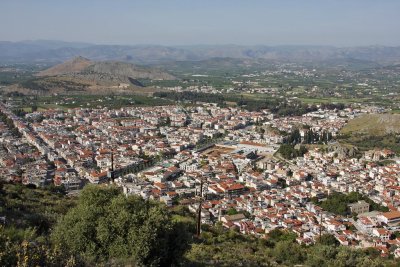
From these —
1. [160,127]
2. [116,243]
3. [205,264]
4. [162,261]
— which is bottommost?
[160,127]

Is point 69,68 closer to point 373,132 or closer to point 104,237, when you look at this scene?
point 373,132

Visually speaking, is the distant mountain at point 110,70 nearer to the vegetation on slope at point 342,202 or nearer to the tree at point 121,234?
the vegetation on slope at point 342,202

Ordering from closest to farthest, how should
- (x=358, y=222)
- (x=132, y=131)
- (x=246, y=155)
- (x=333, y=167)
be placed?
(x=358, y=222) < (x=333, y=167) < (x=246, y=155) < (x=132, y=131)

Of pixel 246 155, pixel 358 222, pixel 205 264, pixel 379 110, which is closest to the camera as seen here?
pixel 205 264

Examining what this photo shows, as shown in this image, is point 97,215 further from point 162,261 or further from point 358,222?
point 358,222

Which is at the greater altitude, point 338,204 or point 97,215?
point 97,215

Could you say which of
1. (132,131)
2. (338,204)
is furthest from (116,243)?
(132,131)

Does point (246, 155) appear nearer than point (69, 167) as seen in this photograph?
No

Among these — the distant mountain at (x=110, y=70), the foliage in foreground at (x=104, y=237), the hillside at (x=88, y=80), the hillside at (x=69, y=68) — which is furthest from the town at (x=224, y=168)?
the hillside at (x=69, y=68)
